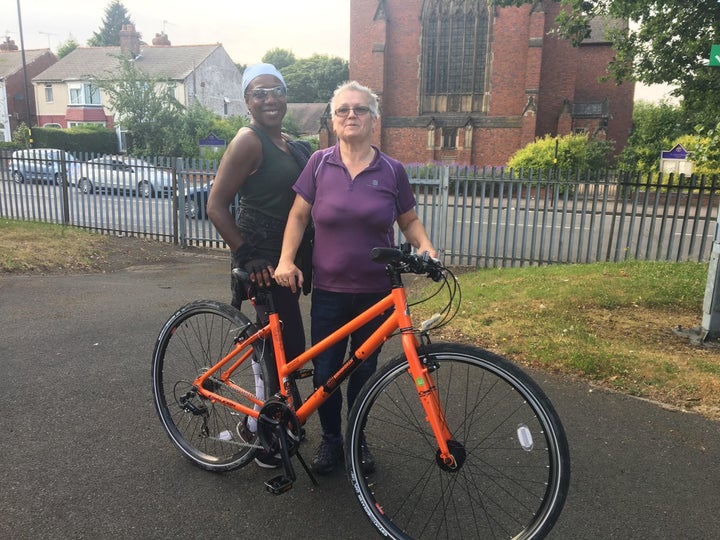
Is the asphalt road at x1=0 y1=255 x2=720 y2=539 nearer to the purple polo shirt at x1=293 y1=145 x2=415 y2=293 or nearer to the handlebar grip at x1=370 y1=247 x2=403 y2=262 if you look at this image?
the purple polo shirt at x1=293 y1=145 x2=415 y2=293

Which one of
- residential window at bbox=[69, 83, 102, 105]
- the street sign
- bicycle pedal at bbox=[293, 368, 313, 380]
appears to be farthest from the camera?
residential window at bbox=[69, 83, 102, 105]

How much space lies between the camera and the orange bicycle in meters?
2.32

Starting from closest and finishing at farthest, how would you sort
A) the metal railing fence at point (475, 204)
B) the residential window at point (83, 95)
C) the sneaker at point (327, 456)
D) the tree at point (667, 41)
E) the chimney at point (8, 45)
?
1. the sneaker at point (327, 456)
2. the tree at point (667, 41)
3. the metal railing fence at point (475, 204)
4. the residential window at point (83, 95)
5. the chimney at point (8, 45)

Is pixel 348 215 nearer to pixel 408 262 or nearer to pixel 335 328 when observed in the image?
pixel 408 262

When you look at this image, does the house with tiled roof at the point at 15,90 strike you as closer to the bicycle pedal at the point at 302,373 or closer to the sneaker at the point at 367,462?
the bicycle pedal at the point at 302,373

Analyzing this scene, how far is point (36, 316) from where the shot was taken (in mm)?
5910

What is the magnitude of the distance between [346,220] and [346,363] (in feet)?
2.22

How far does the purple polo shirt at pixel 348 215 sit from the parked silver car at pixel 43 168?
1093 cm

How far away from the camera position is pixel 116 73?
4528 centimetres

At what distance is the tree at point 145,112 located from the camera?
101 feet

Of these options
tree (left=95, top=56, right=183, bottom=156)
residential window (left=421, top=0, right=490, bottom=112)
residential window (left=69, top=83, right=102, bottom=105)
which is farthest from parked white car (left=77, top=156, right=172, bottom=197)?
residential window (left=69, top=83, right=102, bottom=105)

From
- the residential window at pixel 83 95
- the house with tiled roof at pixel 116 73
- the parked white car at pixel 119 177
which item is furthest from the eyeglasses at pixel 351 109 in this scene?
the residential window at pixel 83 95

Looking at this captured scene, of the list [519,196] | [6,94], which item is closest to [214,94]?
[6,94]

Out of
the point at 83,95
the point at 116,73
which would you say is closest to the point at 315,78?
the point at 116,73
